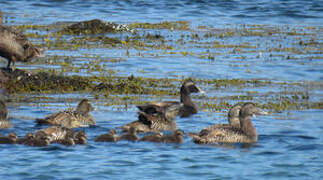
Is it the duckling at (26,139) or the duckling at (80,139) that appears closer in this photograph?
the duckling at (26,139)

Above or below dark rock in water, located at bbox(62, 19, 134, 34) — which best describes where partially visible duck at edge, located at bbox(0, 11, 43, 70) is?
below

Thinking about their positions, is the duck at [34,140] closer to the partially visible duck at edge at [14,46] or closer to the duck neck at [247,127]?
the duck neck at [247,127]

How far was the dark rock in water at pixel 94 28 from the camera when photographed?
2945cm

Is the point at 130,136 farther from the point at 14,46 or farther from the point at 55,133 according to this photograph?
the point at 14,46

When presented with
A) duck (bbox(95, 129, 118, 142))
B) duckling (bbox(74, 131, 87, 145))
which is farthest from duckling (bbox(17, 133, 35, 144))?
duck (bbox(95, 129, 118, 142))

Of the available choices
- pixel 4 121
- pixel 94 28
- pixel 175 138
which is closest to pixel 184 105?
pixel 175 138

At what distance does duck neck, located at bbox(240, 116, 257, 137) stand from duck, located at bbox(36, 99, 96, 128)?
3.06 m

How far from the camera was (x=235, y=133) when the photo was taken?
43.6 ft

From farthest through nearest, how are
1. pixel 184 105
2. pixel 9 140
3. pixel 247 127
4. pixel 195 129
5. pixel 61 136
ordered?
pixel 184 105 < pixel 195 129 < pixel 247 127 < pixel 61 136 < pixel 9 140

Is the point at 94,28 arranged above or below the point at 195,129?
above

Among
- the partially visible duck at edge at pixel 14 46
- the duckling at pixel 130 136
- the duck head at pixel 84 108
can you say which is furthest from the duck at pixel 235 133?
the partially visible duck at edge at pixel 14 46

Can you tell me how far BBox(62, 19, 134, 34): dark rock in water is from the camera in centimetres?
2945

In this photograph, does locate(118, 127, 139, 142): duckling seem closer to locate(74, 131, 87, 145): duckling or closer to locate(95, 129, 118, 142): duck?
locate(95, 129, 118, 142): duck

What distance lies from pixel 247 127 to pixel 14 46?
8307mm
